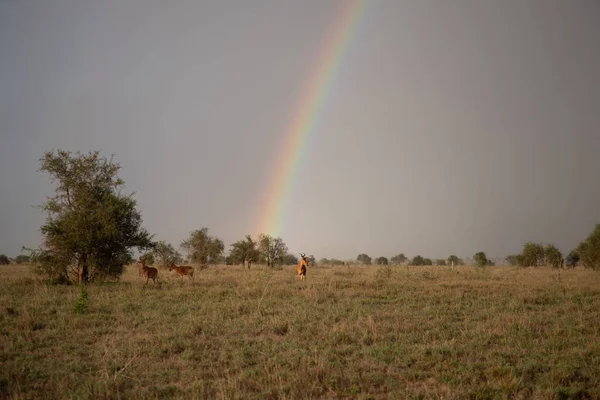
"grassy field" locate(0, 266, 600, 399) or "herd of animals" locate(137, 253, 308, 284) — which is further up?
"herd of animals" locate(137, 253, 308, 284)

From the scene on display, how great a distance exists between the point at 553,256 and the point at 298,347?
6330cm

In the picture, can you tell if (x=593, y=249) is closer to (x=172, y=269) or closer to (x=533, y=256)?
(x=533, y=256)

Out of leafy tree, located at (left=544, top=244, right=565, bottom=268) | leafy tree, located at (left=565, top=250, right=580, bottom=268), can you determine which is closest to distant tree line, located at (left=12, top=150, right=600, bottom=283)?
leafy tree, located at (left=544, top=244, right=565, bottom=268)

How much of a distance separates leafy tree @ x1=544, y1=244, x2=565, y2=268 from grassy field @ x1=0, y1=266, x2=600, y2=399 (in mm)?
46097

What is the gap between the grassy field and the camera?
6.93 m

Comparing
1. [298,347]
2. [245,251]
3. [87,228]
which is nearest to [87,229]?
[87,228]

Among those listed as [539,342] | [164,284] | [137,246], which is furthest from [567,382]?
[137,246]

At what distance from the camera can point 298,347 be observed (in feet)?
30.6

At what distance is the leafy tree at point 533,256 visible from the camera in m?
62.5

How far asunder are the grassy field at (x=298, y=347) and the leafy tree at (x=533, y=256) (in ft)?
174

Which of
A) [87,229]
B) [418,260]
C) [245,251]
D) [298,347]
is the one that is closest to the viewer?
[298,347]

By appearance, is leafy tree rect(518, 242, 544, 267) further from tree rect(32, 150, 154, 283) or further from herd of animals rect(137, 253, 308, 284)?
tree rect(32, 150, 154, 283)

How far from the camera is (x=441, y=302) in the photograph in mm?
15586

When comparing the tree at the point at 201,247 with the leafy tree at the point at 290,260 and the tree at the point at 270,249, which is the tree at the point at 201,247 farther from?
the leafy tree at the point at 290,260
